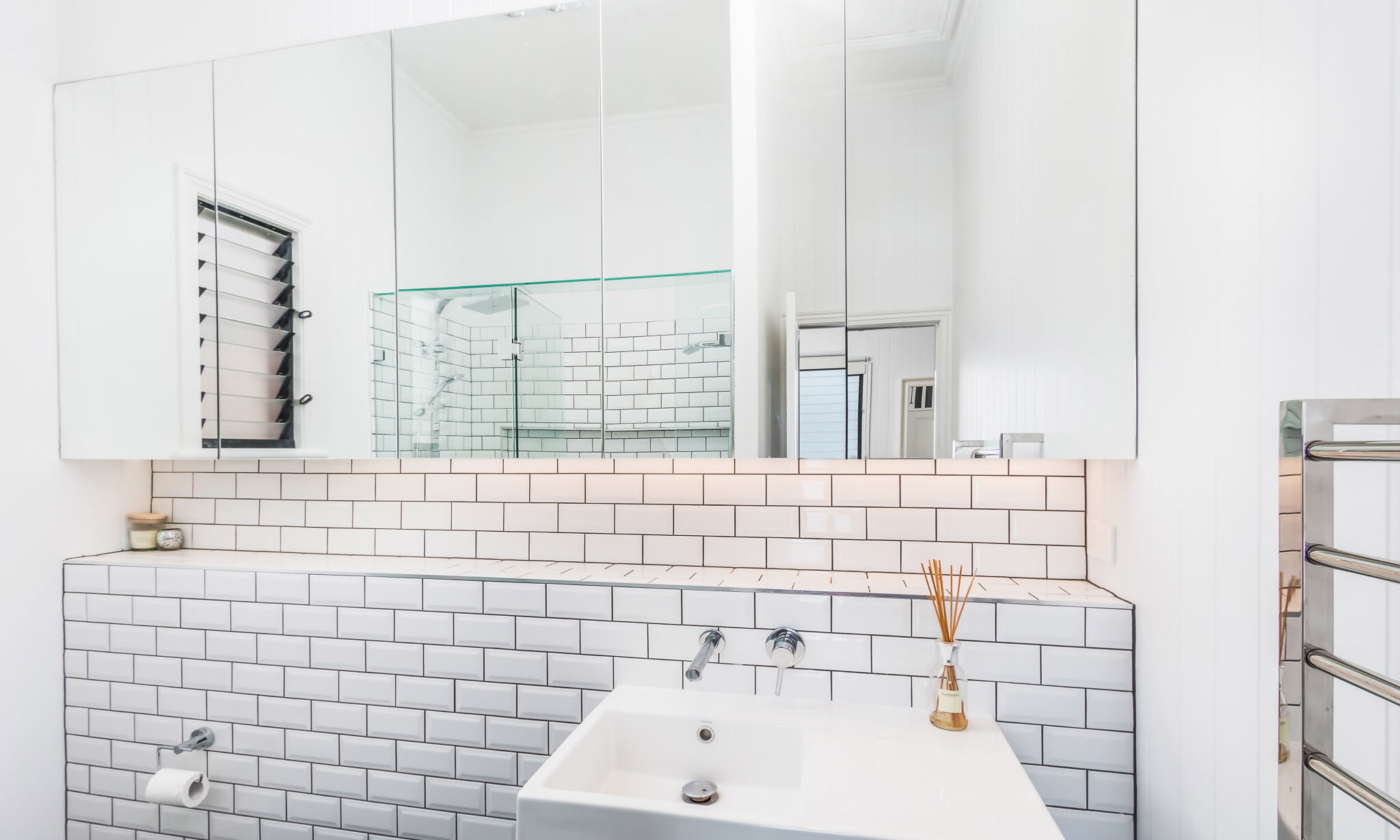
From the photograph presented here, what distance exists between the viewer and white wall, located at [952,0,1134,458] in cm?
106

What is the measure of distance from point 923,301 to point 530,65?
955mm

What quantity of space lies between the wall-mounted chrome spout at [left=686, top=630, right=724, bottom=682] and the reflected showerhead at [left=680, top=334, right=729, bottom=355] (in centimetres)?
60

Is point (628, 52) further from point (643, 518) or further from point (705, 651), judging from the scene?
point (705, 651)

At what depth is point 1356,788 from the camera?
1.48 ft

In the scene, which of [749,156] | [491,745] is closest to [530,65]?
[749,156]

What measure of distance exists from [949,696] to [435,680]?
1.14 meters

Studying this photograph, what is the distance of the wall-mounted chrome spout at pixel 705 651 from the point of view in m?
1.19

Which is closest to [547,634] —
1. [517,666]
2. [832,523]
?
[517,666]

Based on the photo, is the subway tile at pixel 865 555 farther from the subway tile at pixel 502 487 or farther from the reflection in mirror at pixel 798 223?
the subway tile at pixel 502 487

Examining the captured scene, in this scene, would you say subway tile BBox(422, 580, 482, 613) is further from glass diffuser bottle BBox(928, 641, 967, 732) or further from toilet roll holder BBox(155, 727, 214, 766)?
glass diffuser bottle BBox(928, 641, 967, 732)

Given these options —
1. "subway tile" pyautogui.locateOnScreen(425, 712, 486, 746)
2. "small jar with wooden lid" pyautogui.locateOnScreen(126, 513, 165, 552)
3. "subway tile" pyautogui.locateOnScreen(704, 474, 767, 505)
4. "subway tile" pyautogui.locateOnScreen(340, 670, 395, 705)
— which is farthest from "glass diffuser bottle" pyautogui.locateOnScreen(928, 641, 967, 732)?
"small jar with wooden lid" pyautogui.locateOnScreen(126, 513, 165, 552)

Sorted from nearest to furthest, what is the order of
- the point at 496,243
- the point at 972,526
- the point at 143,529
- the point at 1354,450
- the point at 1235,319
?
the point at 1354,450
the point at 1235,319
the point at 496,243
the point at 972,526
the point at 143,529

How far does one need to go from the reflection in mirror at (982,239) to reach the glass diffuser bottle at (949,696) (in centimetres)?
38

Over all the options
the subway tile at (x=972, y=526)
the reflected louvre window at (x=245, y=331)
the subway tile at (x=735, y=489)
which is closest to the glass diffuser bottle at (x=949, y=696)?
the subway tile at (x=972, y=526)
